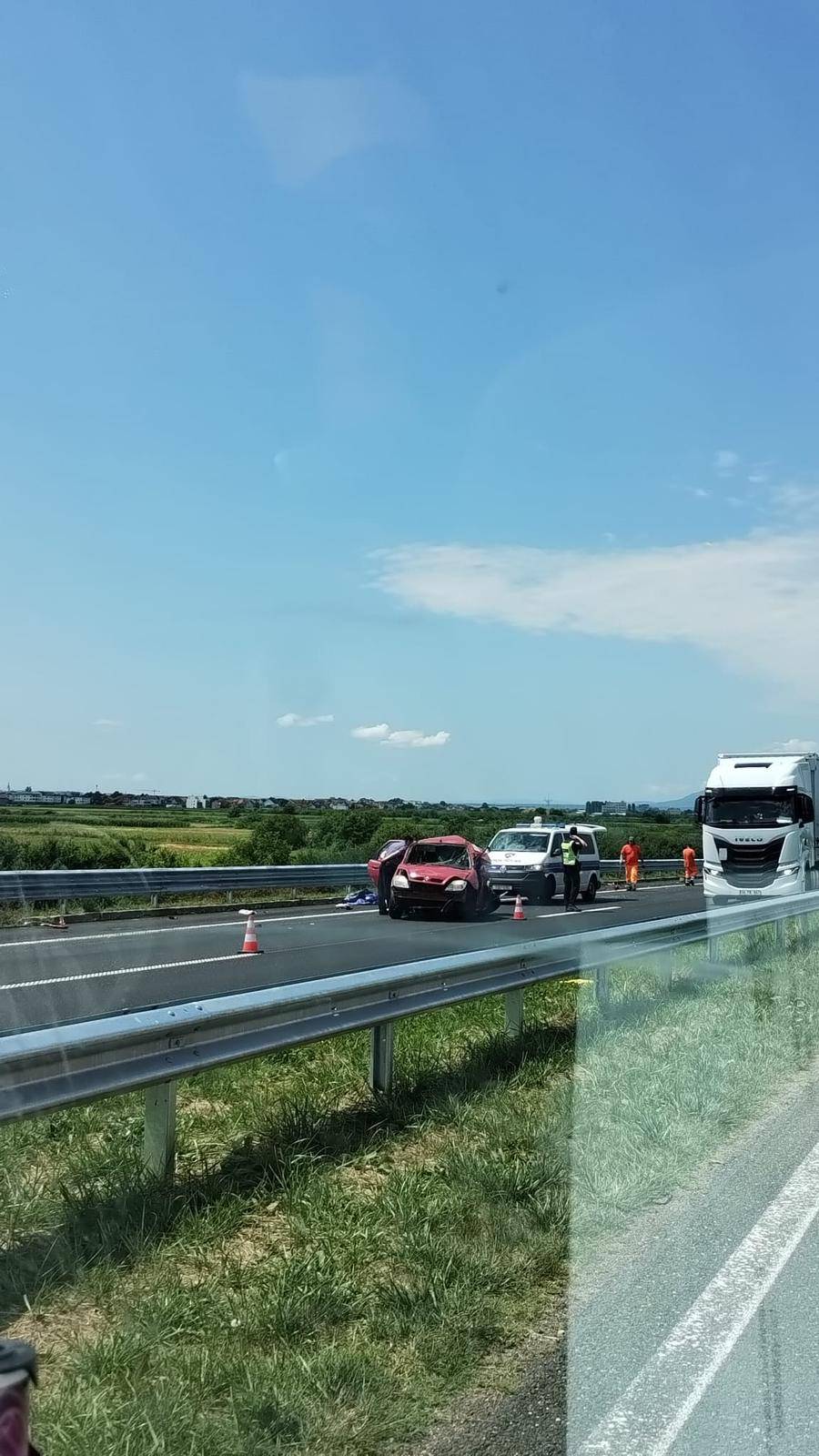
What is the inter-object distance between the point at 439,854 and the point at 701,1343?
22.1 meters

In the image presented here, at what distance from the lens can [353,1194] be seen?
5891 mm

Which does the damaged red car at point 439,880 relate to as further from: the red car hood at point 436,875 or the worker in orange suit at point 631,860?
the worker in orange suit at point 631,860

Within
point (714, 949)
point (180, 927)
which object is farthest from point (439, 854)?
point (714, 949)

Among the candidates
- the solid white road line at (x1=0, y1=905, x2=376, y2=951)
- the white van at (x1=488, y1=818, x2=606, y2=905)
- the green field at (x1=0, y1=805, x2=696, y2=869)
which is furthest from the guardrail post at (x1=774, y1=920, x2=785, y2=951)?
Result: the white van at (x1=488, y1=818, x2=606, y2=905)

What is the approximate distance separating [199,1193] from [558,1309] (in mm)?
1702

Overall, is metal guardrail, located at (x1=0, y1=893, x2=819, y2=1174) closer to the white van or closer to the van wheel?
the van wheel

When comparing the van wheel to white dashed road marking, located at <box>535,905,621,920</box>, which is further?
white dashed road marking, located at <box>535,905,621,920</box>

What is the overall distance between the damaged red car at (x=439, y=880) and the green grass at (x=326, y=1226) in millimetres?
16173

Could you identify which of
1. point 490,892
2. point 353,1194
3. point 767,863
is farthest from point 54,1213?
point 767,863

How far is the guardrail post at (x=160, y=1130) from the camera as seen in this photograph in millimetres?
5645

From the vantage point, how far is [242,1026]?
6.16m

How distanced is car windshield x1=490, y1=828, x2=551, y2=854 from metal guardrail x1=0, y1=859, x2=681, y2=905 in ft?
13.9

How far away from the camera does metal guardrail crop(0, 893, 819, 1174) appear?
4.84 metres

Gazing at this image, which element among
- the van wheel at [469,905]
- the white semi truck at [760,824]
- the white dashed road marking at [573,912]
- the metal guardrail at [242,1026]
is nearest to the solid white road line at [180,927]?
the van wheel at [469,905]
